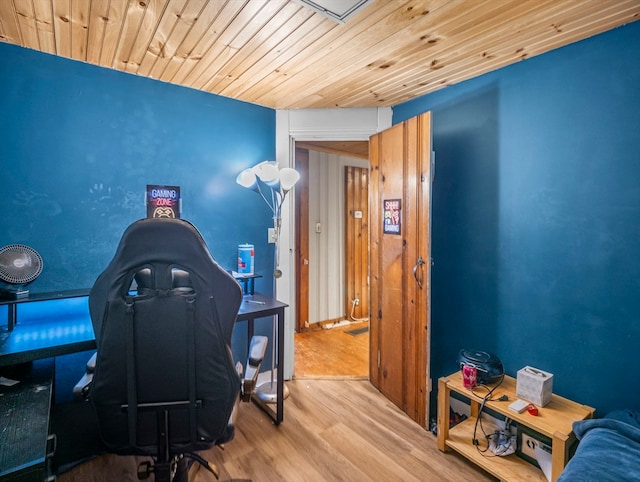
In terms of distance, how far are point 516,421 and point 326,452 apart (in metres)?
1.05

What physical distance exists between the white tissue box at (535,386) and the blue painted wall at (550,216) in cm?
20

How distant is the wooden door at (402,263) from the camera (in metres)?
2.21

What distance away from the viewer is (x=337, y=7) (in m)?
1.50

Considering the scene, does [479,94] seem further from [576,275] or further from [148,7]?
[148,7]

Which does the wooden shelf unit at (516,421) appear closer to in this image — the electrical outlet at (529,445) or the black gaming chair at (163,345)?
the electrical outlet at (529,445)

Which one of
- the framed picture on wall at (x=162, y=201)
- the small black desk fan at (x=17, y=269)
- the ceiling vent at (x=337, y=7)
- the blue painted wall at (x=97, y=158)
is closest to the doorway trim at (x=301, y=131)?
the blue painted wall at (x=97, y=158)

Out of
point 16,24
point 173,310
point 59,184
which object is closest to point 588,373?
point 173,310

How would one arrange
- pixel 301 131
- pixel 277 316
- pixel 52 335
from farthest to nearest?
pixel 301 131 → pixel 277 316 → pixel 52 335

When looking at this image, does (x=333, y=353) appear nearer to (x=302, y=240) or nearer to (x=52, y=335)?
(x=302, y=240)

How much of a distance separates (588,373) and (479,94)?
180 cm

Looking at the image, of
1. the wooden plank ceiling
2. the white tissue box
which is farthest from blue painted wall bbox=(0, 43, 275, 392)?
the white tissue box

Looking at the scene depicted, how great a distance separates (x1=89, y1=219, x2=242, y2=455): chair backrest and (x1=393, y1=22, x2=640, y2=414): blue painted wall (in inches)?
68.8

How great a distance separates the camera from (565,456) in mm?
1504

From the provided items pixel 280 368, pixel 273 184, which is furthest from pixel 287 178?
pixel 280 368
